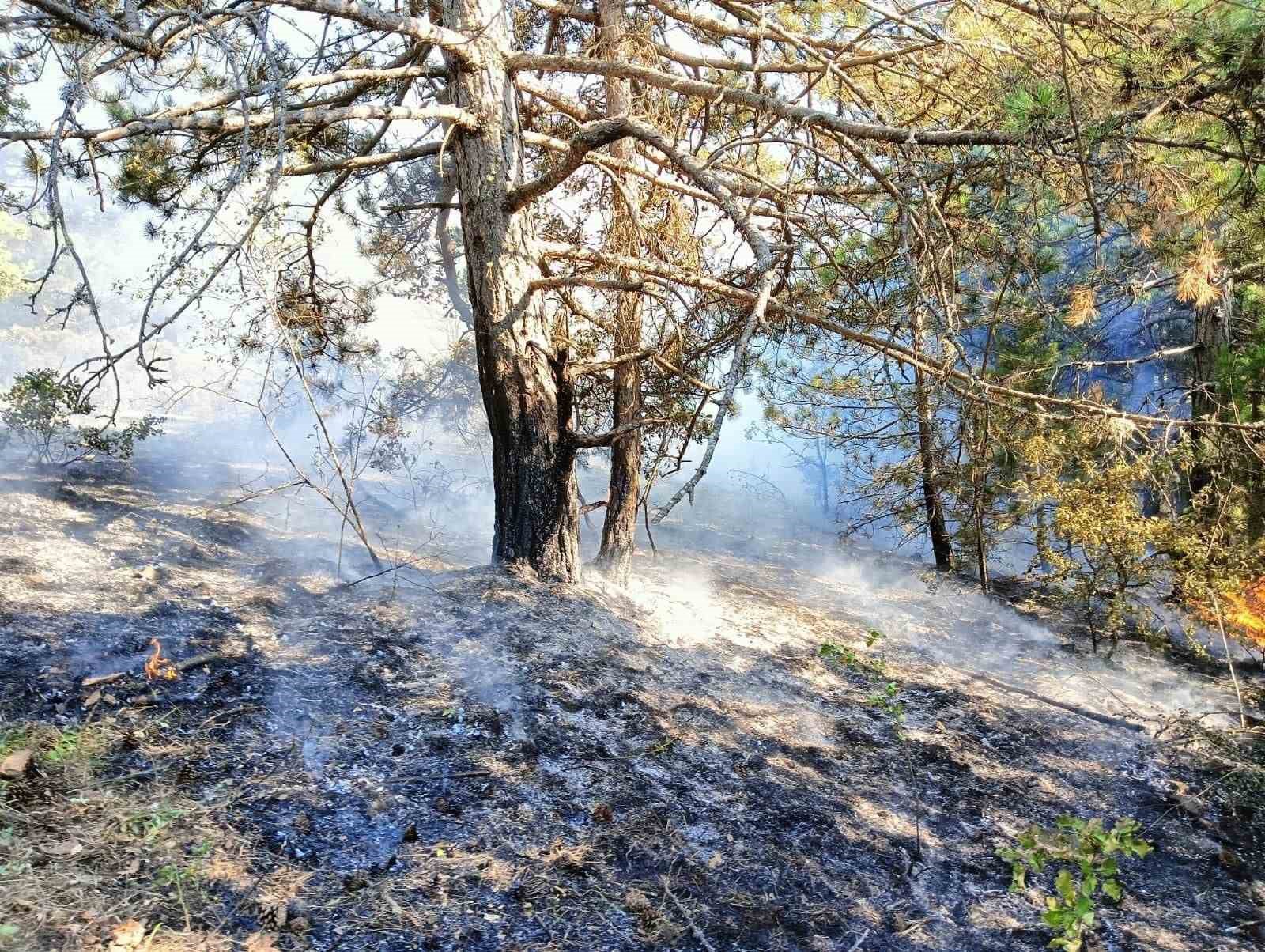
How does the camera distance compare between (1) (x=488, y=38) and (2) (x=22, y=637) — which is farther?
(1) (x=488, y=38)

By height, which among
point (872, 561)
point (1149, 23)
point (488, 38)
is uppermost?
point (488, 38)

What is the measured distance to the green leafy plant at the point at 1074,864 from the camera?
2.62m

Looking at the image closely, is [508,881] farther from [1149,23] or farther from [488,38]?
[1149,23]

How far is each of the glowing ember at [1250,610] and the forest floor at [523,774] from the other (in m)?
0.52

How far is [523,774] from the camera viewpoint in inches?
133

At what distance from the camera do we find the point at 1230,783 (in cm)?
405

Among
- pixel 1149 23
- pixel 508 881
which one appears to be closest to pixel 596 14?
pixel 1149 23

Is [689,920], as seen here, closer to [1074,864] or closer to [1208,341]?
[1074,864]

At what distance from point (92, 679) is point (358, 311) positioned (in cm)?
500

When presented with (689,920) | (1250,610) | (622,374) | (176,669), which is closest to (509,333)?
(622,374)

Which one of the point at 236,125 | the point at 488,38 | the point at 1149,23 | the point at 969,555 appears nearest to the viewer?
the point at 236,125

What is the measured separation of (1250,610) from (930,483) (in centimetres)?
306

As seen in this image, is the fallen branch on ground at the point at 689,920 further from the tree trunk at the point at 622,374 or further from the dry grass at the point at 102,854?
the tree trunk at the point at 622,374

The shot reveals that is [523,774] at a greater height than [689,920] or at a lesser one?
greater
